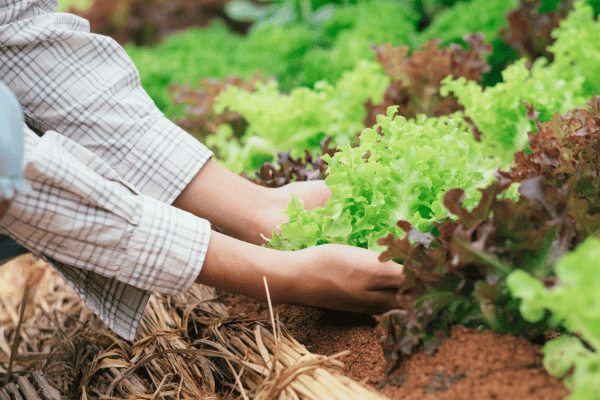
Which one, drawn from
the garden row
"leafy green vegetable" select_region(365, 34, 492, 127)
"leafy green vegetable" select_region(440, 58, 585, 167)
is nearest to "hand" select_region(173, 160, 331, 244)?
the garden row

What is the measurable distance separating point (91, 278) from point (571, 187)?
3.34 ft

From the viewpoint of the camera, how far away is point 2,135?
0.88 metres

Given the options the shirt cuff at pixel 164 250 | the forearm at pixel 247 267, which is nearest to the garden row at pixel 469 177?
the forearm at pixel 247 267

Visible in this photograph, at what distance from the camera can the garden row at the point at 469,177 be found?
0.83 m

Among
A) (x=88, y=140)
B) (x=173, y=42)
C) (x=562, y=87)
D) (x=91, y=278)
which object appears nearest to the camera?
(x=91, y=278)

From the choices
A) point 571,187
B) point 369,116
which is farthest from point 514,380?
point 369,116

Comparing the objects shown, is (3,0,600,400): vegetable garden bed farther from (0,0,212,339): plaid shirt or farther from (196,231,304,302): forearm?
(0,0,212,339): plaid shirt

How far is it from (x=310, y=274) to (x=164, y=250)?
31cm

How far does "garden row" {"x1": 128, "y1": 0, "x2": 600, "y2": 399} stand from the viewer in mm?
829

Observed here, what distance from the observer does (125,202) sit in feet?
3.30

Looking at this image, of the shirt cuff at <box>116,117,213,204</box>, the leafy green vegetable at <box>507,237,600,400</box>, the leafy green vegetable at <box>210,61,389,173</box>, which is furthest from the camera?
the leafy green vegetable at <box>210,61,389,173</box>

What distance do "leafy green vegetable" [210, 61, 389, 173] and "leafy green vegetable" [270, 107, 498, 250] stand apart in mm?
990

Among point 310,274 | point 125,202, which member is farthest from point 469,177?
point 125,202

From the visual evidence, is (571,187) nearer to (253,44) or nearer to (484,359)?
(484,359)
